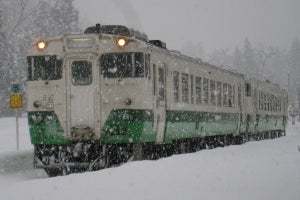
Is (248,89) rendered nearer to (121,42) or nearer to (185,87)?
(185,87)

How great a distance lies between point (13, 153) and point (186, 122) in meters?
5.12

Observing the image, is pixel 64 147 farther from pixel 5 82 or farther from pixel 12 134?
pixel 5 82

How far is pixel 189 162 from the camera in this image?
11.9 metres

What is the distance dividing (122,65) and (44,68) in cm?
199

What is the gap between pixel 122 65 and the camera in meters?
13.8

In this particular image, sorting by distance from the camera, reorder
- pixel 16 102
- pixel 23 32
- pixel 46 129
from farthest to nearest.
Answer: pixel 23 32
pixel 16 102
pixel 46 129

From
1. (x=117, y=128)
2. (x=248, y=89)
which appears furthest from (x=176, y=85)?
(x=248, y=89)

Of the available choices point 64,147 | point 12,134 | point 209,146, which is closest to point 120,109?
point 64,147

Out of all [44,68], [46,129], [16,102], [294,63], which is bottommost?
[46,129]

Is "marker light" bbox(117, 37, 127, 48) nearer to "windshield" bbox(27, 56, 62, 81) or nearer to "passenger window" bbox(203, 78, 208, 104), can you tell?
"windshield" bbox(27, 56, 62, 81)

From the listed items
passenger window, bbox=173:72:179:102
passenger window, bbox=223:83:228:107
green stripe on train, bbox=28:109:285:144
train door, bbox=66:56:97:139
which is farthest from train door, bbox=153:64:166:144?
passenger window, bbox=223:83:228:107

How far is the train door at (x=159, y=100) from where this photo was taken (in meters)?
14.6

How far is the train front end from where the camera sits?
44.7ft

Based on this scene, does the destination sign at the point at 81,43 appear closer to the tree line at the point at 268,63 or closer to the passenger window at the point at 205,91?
the passenger window at the point at 205,91
